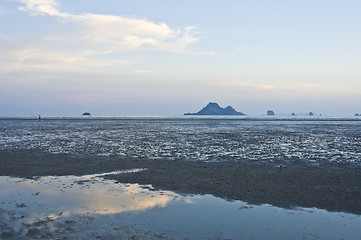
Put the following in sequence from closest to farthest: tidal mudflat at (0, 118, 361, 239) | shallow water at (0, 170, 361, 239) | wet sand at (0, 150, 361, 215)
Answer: shallow water at (0, 170, 361, 239) < tidal mudflat at (0, 118, 361, 239) < wet sand at (0, 150, 361, 215)

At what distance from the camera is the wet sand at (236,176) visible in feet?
44.2

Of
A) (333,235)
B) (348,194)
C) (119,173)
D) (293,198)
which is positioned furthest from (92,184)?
(348,194)

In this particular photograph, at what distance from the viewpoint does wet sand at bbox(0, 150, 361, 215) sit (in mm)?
13477

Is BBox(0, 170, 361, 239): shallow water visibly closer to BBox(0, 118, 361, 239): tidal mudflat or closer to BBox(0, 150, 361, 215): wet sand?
BBox(0, 118, 361, 239): tidal mudflat

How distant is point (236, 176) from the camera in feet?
58.6

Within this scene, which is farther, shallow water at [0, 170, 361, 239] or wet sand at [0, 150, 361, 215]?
wet sand at [0, 150, 361, 215]

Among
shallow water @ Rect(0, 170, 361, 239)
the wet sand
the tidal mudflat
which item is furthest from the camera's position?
the wet sand

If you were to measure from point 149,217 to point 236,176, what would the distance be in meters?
8.49

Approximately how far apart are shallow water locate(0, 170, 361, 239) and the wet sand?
1257 mm

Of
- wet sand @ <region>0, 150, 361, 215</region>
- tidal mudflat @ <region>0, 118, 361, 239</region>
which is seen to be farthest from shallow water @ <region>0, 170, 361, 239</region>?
wet sand @ <region>0, 150, 361, 215</region>

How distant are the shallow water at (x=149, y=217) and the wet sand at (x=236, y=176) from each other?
126 centimetres

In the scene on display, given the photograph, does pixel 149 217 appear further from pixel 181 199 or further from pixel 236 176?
pixel 236 176

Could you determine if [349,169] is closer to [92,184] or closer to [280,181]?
[280,181]

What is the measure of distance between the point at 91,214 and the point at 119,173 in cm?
806
